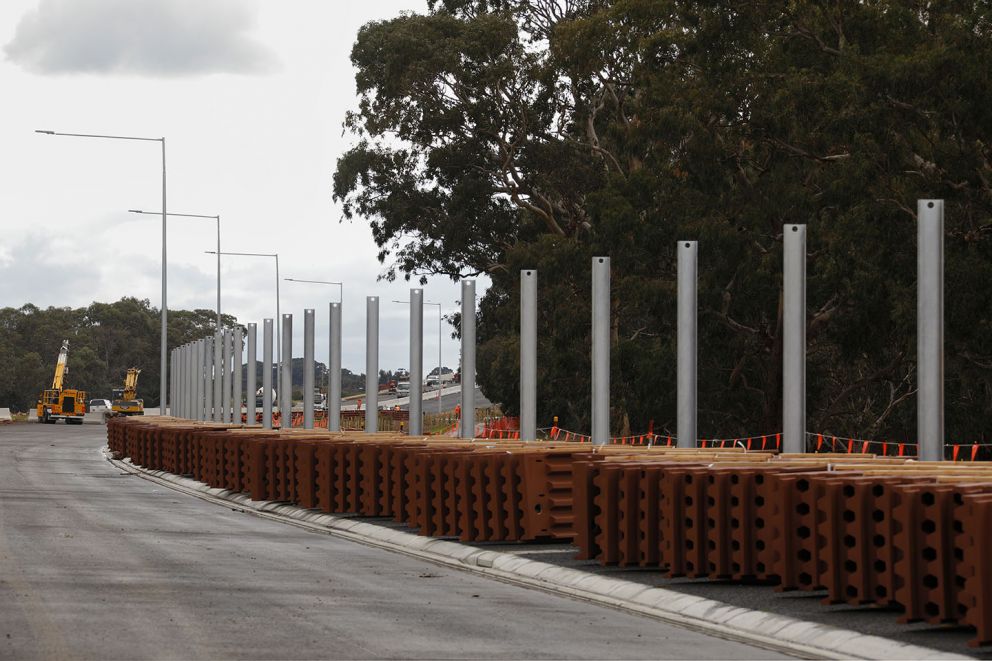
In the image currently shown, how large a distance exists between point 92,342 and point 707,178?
149 metres

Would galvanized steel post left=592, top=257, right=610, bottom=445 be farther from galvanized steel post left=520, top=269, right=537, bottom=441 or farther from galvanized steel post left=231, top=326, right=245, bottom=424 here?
galvanized steel post left=231, top=326, right=245, bottom=424

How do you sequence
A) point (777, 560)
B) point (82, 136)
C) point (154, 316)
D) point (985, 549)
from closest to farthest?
point (985, 549), point (777, 560), point (82, 136), point (154, 316)

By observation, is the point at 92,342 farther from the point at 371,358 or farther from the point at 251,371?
the point at 371,358

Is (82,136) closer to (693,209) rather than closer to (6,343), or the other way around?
(693,209)

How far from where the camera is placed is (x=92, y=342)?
185 m

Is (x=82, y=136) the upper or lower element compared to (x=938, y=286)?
upper

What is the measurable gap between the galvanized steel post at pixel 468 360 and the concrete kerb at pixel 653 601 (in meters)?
6.76

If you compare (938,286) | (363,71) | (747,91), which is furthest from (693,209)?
(938,286)

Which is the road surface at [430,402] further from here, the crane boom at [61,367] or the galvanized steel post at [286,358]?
the galvanized steel post at [286,358]

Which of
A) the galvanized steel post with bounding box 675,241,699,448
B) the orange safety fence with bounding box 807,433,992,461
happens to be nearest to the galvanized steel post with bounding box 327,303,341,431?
the orange safety fence with bounding box 807,433,992,461

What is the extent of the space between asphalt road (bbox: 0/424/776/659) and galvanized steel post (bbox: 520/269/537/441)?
5811mm

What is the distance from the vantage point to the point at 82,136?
55.6 meters

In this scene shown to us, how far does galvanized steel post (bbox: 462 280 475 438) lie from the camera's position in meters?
30.1

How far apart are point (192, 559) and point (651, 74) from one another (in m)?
33.1
